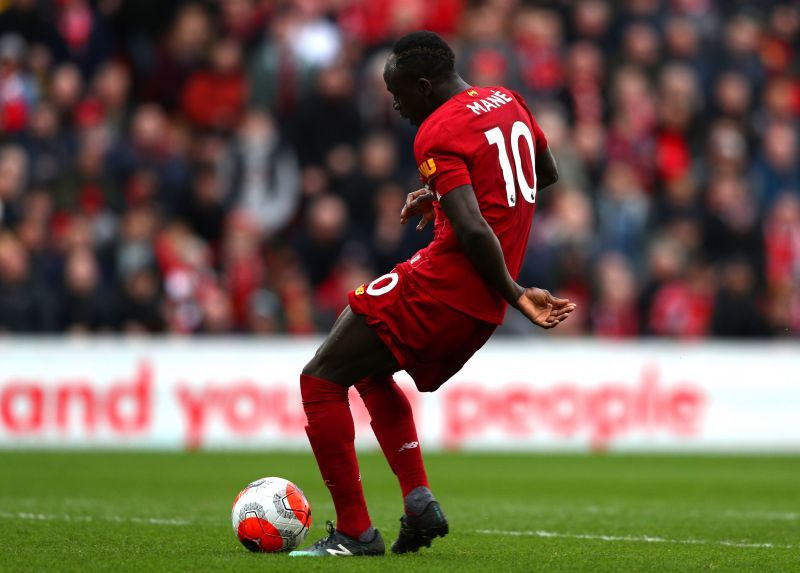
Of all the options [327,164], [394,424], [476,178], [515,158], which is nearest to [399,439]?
[394,424]

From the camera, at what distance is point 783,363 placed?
56.6 ft

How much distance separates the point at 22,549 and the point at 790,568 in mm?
3617

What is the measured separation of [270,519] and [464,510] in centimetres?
305

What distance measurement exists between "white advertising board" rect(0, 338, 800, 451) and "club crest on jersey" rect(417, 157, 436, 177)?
9.81 metres

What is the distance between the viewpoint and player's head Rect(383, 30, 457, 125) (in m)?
6.55

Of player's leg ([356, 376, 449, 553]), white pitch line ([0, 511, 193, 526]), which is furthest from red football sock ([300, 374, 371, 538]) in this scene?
white pitch line ([0, 511, 193, 526])

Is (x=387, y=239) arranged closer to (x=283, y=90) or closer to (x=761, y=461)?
(x=283, y=90)

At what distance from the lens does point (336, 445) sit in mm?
6758

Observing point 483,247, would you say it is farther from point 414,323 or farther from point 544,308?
point 414,323

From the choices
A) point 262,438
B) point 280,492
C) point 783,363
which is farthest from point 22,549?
point 783,363

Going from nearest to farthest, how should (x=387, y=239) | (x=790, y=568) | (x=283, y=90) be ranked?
1. (x=790, y=568)
2. (x=387, y=239)
3. (x=283, y=90)

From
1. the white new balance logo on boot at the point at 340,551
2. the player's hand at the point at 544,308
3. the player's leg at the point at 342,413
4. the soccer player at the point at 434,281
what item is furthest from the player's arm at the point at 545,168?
the white new balance logo on boot at the point at 340,551

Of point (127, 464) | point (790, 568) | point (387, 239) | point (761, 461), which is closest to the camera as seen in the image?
point (790, 568)

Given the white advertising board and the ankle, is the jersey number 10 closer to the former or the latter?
the ankle
